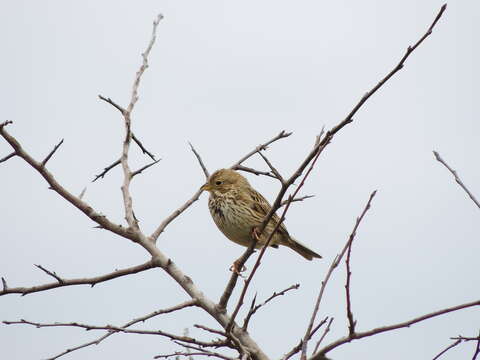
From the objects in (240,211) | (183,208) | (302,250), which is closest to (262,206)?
(240,211)

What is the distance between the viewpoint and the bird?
310 inches

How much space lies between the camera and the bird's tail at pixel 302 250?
28.0 ft

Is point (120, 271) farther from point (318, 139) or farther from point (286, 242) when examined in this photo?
point (286, 242)

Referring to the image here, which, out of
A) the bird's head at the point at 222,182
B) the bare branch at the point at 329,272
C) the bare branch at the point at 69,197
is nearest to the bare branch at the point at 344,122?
the bare branch at the point at 329,272

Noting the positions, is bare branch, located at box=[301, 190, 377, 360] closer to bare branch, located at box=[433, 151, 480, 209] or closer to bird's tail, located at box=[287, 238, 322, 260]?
bare branch, located at box=[433, 151, 480, 209]

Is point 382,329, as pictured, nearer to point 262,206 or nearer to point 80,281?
point 80,281

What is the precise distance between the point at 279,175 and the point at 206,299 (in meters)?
0.91

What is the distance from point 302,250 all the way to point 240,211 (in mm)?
1118

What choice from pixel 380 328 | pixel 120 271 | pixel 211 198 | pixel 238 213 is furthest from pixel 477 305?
pixel 211 198

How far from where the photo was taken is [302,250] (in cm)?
863

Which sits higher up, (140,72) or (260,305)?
(140,72)

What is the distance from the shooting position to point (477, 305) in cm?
261

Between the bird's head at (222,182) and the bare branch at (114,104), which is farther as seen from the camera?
the bird's head at (222,182)

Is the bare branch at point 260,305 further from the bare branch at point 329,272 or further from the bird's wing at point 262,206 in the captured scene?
the bird's wing at point 262,206
